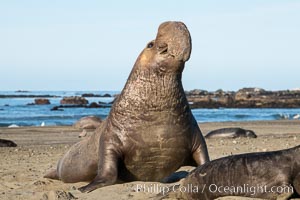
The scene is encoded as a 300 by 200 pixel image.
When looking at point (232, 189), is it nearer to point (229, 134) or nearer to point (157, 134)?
point (157, 134)

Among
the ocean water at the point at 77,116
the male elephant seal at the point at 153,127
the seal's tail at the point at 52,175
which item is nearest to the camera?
the male elephant seal at the point at 153,127

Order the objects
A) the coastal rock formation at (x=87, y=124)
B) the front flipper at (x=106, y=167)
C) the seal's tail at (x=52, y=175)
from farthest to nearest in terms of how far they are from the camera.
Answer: the coastal rock formation at (x=87, y=124) < the seal's tail at (x=52, y=175) < the front flipper at (x=106, y=167)

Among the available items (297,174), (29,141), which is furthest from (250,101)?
(297,174)

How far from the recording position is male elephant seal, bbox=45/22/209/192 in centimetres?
776

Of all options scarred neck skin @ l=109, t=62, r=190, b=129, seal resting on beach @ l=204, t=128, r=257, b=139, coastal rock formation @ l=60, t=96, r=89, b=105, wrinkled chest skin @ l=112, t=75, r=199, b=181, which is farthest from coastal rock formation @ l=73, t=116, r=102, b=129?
coastal rock formation @ l=60, t=96, r=89, b=105

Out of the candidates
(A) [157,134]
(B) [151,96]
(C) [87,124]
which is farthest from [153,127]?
(C) [87,124]

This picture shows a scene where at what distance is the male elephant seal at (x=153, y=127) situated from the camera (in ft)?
25.5

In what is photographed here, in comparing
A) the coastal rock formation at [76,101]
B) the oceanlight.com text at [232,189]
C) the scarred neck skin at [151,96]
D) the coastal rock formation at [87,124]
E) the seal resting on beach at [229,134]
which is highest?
the scarred neck skin at [151,96]

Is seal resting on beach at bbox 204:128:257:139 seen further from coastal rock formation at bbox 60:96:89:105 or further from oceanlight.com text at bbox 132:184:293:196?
coastal rock formation at bbox 60:96:89:105

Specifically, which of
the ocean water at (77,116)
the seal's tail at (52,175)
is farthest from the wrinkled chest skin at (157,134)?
the ocean water at (77,116)

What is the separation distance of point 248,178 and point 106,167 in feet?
6.49

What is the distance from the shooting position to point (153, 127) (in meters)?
7.83

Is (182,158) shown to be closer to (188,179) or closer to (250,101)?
(188,179)

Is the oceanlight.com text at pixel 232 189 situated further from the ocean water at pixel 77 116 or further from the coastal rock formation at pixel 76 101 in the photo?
the coastal rock formation at pixel 76 101
